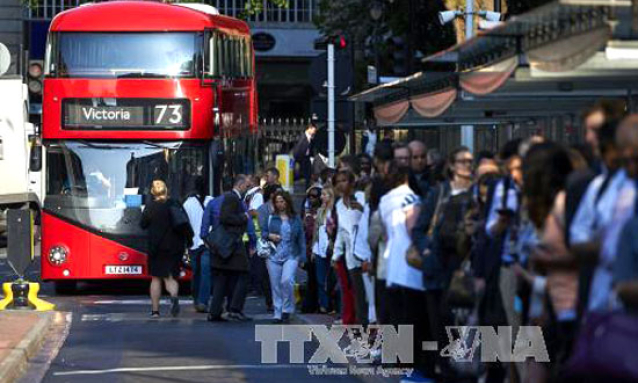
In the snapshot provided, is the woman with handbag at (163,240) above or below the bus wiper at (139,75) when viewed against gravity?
below

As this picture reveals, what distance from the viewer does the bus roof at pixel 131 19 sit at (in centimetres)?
2605

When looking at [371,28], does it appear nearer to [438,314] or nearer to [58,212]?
[58,212]

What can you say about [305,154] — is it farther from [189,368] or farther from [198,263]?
[189,368]

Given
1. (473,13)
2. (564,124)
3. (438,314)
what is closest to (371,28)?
(473,13)

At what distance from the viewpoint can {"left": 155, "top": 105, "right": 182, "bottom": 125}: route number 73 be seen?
25.2 meters

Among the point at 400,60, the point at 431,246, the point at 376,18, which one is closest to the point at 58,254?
the point at 400,60

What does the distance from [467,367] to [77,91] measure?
14452 millimetres

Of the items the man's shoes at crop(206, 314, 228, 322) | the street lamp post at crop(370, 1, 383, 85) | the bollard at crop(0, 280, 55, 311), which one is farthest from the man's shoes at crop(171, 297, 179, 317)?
the street lamp post at crop(370, 1, 383, 85)

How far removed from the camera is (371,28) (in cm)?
4484

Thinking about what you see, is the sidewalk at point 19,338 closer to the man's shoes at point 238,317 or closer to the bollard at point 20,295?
the bollard at point 20,295

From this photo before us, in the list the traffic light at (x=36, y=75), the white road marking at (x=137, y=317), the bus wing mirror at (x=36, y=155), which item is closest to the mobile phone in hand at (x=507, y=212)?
the white road marking at (x=137, y=317)

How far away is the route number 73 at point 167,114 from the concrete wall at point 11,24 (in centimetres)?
3510

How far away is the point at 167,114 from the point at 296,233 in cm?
474

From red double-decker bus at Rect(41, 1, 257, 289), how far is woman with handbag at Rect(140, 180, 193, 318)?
3.45 meters
